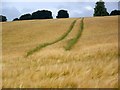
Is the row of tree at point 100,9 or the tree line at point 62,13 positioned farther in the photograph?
the tree line at point 62,13

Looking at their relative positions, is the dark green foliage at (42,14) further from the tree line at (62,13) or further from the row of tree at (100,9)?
the row of tree at (100,9)

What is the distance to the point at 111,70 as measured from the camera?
448 cm

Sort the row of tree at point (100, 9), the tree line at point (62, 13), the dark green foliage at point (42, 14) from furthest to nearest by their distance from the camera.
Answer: the dark green foliage at point (42, 14) → the tree line at point (62, 13) → the row of tree at point (100, 9)

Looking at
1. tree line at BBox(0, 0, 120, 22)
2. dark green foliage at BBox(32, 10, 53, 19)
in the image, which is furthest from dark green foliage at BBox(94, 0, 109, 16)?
dark green foliage at BBox(32, 10, 53, 19)

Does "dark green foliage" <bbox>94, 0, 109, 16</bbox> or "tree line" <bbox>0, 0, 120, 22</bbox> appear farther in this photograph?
A: "tree line" <bbox>0, 0, 120, 22</bbox>

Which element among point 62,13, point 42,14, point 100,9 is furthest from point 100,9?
point 42,14

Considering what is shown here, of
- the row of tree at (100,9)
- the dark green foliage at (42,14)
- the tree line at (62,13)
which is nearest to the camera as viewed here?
the row of tree at (100,9)

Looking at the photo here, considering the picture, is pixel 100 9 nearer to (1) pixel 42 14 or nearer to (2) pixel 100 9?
(2) pixel 100 9

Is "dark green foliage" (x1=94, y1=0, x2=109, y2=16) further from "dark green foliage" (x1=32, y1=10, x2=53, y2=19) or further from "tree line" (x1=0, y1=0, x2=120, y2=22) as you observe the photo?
"dark green foliage" (x1=32, y1=10, x2=53, y2=19)

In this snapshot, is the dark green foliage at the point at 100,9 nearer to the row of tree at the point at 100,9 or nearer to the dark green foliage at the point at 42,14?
the row of tree at the point at 100,9

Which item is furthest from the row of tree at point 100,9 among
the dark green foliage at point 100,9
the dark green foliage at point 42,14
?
the dark green foliage at point 42,14

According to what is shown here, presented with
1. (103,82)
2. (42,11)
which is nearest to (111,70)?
(103,82)

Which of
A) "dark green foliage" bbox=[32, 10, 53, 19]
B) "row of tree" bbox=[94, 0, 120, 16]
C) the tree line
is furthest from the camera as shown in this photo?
"dark green foliage" bbox=[32, 10, 53, 19]

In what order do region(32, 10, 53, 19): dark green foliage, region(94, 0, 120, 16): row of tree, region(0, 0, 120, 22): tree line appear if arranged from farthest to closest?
region(32, 10, 53, 19): dark green foliage → region(0, 0, 120, 22): tree line → region(94, 0, 120, 16): row of tree
